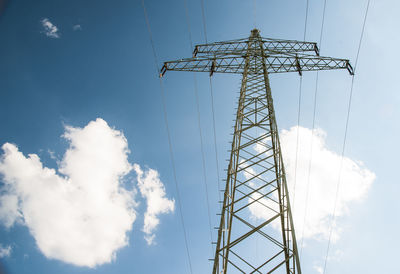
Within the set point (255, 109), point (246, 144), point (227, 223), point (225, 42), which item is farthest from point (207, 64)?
point (227, 223)

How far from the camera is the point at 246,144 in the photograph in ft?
27.4

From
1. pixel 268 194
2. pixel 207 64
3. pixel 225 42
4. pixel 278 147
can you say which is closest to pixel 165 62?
pixel 207 64

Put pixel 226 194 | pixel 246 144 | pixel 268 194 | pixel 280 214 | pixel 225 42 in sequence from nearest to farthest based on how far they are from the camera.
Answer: pixel 280 214 < pixel 226 194 < pixel 268 194 < pixel 246 144 < pixel 225 42

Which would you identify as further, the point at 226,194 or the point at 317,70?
the point at 317,70

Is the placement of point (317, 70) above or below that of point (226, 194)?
above

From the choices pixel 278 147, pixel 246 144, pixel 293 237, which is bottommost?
pixel 293 237

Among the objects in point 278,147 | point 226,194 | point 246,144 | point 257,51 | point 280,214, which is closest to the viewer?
point 280,214

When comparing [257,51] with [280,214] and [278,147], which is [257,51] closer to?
[278,147]

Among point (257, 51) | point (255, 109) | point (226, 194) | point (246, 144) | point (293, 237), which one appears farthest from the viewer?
point (257, 51)

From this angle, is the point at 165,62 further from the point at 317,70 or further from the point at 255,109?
the point at 317,70

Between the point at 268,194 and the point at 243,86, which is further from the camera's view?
the point at 243,86

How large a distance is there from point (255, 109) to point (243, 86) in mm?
1153

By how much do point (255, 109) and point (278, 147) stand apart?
2.67 metres

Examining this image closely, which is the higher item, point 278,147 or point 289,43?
point 289,43
